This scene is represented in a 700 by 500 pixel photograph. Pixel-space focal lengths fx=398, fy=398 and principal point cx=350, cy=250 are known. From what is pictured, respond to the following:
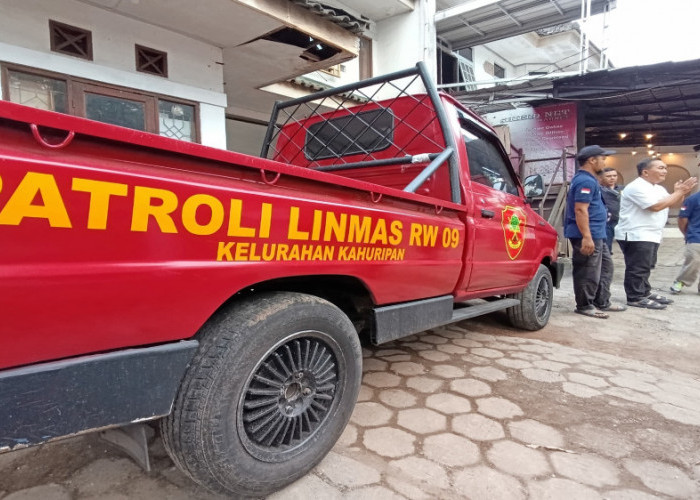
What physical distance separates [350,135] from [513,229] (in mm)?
1502

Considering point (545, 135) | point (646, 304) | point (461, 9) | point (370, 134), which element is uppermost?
point (461, 9)

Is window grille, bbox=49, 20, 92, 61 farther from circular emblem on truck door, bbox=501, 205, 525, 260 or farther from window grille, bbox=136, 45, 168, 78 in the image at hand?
circular emblem on truck door, bbox=501, 205, 525, 260

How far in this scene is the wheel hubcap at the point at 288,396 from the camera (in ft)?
4.82

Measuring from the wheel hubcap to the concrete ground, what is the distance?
0.22 meters

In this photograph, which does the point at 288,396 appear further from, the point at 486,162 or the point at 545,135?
the point at 545,135

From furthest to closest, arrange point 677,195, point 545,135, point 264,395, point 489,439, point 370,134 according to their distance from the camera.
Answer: point 545,135 → point 677,195 → point 370,134 → point 489,439 → point 264,395

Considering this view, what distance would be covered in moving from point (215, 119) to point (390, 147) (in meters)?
3.63

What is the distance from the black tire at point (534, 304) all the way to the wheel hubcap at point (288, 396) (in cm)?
258

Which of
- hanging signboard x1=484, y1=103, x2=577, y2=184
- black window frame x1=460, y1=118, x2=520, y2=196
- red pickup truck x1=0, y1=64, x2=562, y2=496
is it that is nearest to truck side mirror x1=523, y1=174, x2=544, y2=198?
hanging signboard x1=484, y1=103, x2=577, y2=184

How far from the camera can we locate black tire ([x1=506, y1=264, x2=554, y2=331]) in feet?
12.1

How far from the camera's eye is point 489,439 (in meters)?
1.97

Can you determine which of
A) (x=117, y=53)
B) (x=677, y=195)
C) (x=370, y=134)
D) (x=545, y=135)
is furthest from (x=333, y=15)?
(x=545, y=135)

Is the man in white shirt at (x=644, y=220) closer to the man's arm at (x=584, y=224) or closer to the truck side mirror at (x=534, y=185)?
the man's arm at (x=584, y=224)

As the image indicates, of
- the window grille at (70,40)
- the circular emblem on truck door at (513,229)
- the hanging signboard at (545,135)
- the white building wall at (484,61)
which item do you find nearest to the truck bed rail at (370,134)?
the circular emblem on truck door at (513,229)
